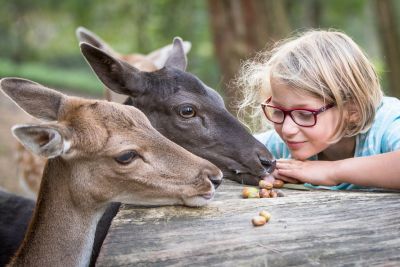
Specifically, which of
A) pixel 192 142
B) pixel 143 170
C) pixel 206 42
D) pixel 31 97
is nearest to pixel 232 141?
pixel 192 142

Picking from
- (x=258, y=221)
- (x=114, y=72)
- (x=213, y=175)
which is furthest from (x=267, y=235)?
(x=114, y=72)

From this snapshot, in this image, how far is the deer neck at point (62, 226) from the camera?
11.4ft

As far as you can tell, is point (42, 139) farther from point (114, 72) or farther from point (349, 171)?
point (349, 171)

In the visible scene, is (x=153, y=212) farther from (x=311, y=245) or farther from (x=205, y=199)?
(x=311, y=245)

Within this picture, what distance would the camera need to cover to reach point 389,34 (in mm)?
12781

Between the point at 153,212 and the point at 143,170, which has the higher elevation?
the point at 143,170

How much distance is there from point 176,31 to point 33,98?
44.6 ft

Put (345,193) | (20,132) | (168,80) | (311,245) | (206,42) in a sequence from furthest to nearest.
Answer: (206,42) < (168,80) < (345,193) < (20,132) < (311,245)

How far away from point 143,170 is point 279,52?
1338 mm

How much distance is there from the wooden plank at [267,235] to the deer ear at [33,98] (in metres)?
0.79

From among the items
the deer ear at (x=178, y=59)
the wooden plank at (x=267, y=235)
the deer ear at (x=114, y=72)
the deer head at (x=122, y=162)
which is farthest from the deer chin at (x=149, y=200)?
the deer ear at (x=178, y=59)

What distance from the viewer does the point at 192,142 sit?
428 centimetres

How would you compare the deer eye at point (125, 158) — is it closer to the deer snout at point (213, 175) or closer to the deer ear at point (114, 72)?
the deer snout at point (213, 175)

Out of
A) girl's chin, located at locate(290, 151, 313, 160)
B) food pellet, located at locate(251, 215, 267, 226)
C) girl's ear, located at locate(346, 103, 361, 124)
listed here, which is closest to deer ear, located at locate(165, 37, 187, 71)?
girl's chin, located at locate(290, 151, 313, 160)
